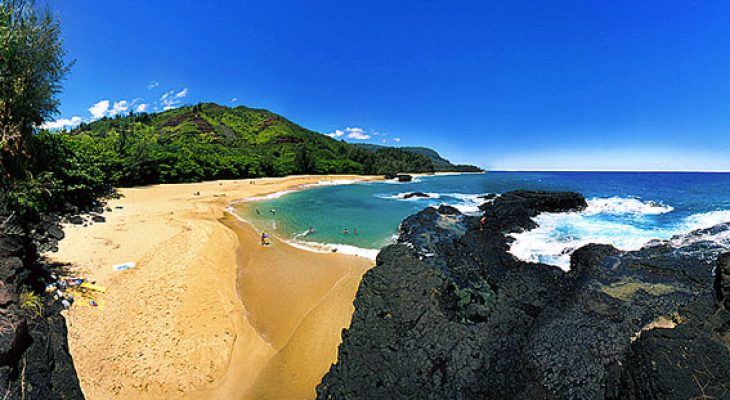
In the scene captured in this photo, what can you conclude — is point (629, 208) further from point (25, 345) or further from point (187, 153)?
point (187, 153)

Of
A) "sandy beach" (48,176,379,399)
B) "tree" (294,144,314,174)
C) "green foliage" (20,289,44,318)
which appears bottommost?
"sandy beach" (48,176,379,399)

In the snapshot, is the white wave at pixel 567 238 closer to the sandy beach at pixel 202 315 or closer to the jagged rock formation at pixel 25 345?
the sandy beach at pixel 202 315

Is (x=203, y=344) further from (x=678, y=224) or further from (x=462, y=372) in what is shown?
(x=678, y=224)

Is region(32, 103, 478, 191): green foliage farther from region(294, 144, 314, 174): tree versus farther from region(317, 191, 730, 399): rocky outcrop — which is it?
region(317, 191, 730, 399): rocky outcrop

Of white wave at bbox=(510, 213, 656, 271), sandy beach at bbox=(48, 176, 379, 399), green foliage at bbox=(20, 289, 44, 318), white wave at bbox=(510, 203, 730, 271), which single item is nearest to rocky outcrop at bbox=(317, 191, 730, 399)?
sandy beach at bbox=(48, 176, 379, 399)

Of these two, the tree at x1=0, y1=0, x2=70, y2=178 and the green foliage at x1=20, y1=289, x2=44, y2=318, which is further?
the tree at x1=0, y1=0, x2=70, y2=178

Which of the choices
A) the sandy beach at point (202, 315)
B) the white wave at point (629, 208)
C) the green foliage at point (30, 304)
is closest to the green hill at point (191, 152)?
the sandy beach at point (202, 315)

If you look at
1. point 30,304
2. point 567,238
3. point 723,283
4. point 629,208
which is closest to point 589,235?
point 567,238
